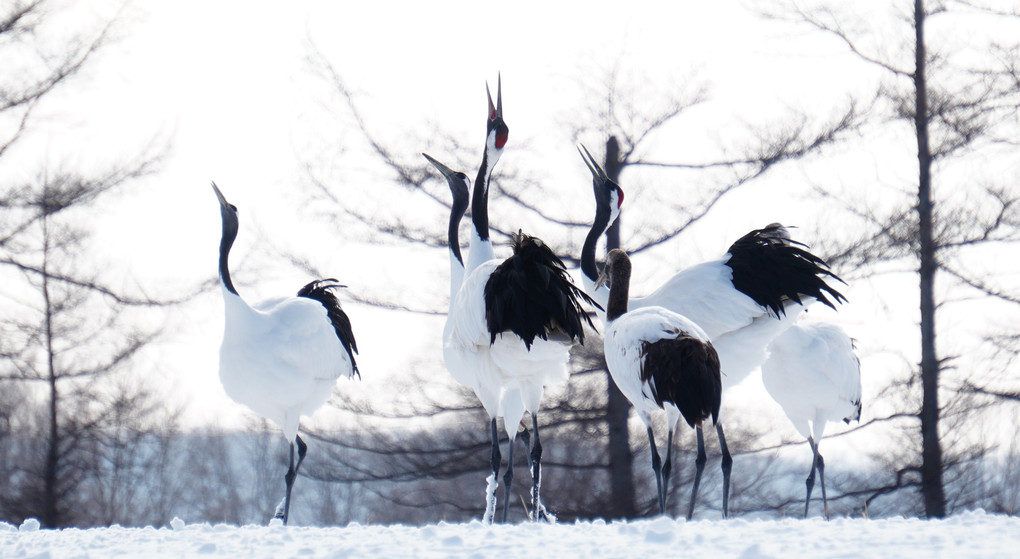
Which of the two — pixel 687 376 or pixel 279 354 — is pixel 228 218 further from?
pixel 687 376

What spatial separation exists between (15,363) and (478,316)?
7.91m

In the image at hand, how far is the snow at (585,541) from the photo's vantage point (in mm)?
3242

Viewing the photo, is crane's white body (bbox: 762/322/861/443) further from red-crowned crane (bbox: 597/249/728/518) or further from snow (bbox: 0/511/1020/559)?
snow (bbox: 0/511/1020/559)

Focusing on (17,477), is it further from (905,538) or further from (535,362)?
(905,538)

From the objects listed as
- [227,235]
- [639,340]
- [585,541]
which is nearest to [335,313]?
[227,235]

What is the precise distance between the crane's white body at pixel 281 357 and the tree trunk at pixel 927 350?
672cm

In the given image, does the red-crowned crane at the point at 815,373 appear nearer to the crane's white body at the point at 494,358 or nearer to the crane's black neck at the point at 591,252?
the crane's black neck at the point at 591,252

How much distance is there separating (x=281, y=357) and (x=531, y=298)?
2333 millimetres

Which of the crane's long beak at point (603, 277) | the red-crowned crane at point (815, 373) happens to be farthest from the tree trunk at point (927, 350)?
the crane's long beak at point (603, 277)

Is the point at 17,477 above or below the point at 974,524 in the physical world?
above

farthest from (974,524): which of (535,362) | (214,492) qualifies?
(214,492)

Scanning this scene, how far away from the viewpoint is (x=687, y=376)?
5168 millimetres

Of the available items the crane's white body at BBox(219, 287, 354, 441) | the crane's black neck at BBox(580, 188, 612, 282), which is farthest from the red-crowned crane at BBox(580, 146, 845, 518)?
the crane's white body at BBox(219, 287, 354, 441)

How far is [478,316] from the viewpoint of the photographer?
6.11 metres
